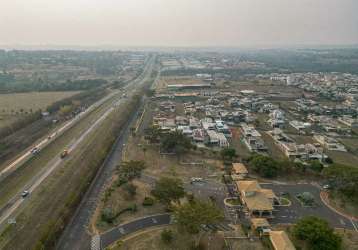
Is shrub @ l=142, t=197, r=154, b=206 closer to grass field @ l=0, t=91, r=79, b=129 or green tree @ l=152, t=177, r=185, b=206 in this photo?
green tree @ l=152, t=177, r=185, b=206

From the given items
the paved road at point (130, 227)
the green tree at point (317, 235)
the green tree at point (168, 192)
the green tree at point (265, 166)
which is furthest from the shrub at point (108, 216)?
the green tree at point (265, 166)

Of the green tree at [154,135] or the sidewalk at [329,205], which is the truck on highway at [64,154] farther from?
the sidewalk at [329,205]

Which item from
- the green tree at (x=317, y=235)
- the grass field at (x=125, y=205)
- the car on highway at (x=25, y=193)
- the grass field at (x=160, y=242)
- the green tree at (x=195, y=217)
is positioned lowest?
the grass field at (x=125, y=205)

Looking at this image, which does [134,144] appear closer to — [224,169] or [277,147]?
[224,169]

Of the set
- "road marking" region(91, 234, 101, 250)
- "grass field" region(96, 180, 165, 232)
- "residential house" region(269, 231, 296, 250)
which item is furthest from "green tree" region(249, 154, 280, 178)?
"road marking" region(91, 234, 101, 250)

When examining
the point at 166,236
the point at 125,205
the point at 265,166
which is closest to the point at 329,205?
the point at 265,166
